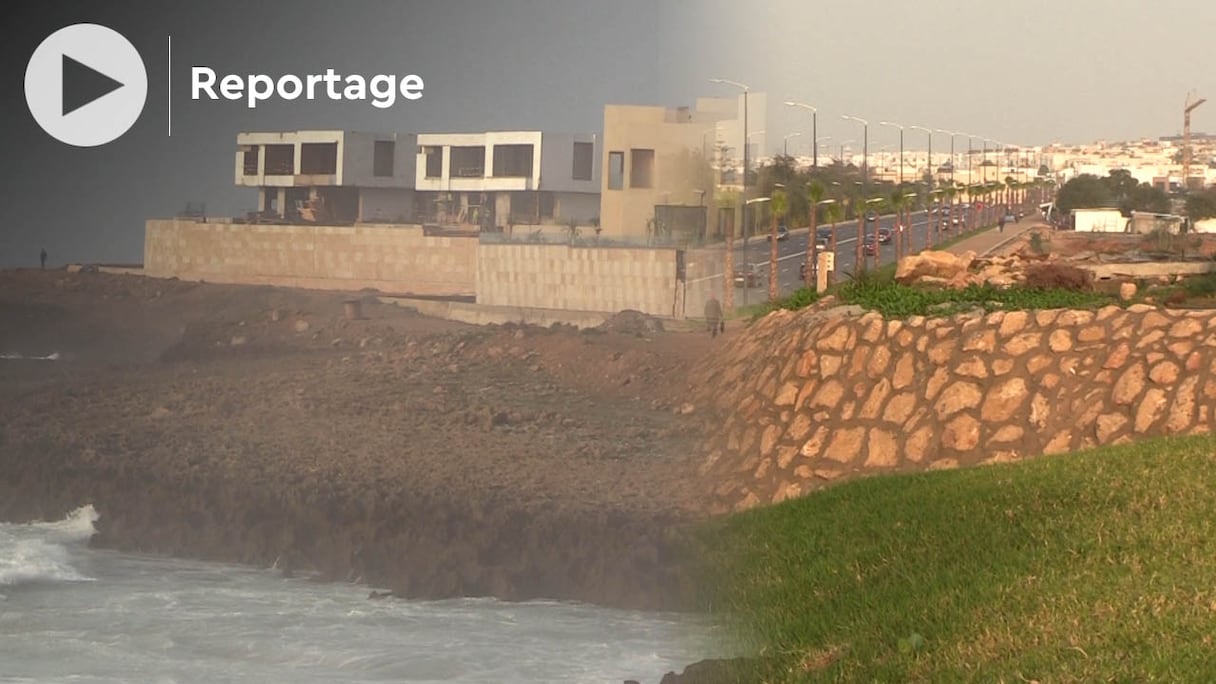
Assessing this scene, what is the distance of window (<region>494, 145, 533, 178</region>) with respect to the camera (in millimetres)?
3350

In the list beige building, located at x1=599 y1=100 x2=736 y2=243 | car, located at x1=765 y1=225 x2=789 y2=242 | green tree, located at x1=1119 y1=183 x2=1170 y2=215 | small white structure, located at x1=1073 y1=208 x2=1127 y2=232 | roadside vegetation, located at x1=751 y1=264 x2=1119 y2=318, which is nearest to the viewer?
beige building, located at x1=599 y1=100 x2=736 y2=243

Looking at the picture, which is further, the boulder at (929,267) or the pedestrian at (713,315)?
the boulder at (929,267)

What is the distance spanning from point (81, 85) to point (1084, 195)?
5712 centimetres

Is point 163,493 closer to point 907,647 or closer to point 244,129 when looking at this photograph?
point 244,129

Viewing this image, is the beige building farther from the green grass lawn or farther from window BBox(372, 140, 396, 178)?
the green grass lawn

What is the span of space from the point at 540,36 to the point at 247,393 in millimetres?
965

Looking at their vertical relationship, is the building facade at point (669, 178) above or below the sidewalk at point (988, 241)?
below

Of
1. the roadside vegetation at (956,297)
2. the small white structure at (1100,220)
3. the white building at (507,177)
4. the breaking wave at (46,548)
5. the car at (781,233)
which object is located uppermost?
the small white structure at (1100,220)

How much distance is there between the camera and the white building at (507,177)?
3.26 m

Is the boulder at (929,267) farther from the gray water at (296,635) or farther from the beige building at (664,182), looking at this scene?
the beige building at (664,182)

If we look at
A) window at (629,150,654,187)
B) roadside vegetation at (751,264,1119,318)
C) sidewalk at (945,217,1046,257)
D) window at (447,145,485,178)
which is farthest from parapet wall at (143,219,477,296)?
sidewalk at (945,217,1046,257)

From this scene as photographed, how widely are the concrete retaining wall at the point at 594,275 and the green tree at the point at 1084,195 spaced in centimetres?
5483

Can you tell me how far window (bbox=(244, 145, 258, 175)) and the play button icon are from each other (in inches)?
14.5

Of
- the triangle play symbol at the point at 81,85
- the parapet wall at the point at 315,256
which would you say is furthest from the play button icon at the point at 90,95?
the parapet wall at the point at 315,256
